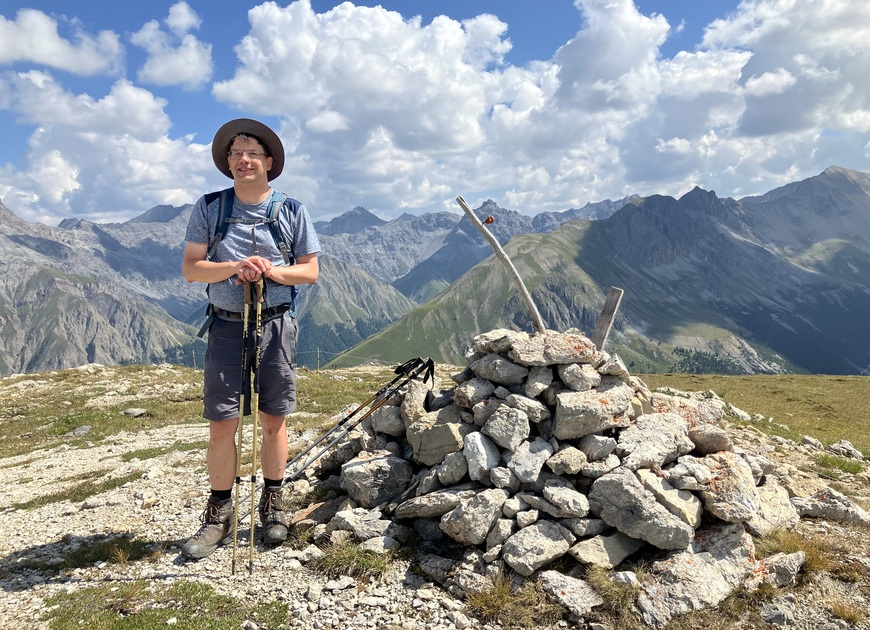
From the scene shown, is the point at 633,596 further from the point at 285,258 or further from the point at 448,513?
the point at 285,258

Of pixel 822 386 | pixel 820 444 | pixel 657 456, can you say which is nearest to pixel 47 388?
pixel 657 456

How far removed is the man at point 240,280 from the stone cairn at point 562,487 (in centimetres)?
219

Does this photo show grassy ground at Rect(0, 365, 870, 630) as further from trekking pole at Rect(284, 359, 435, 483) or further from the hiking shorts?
trekking pole at Rect(284, 359, 435, 483)

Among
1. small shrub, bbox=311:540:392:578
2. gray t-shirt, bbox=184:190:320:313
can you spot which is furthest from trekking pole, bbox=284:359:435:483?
gray t-shirt, bbox=184:190:320:313

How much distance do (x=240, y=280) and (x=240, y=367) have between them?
1430mm

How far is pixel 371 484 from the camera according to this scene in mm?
9445

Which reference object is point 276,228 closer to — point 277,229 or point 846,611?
point 277,229

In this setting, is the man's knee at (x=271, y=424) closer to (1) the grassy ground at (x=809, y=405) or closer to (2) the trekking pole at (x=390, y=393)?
(2) the trekking pole at (x=390, y=393)

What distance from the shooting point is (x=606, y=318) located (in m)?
12.2

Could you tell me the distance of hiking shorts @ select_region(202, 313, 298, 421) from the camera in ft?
24.5

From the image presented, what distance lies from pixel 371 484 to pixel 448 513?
2.01 m

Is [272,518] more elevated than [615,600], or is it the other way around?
[272,518]

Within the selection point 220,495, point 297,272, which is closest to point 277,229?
point 297,272

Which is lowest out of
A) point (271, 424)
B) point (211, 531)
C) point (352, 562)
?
point (352, 562)
